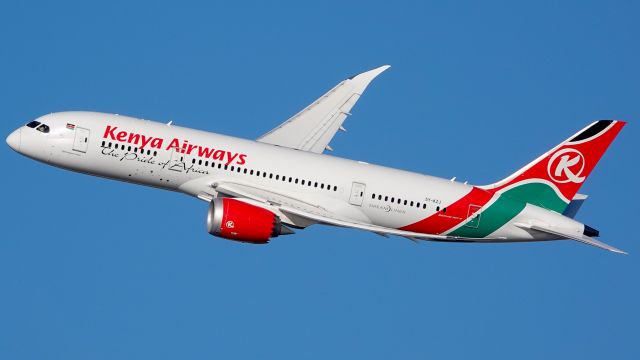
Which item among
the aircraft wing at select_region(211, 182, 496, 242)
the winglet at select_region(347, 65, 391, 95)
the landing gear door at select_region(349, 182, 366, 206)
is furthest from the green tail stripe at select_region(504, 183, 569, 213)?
the winglet at select_region(347, 65, 391, 95)

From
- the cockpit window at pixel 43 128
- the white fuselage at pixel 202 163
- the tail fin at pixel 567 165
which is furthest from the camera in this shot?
the tail fin at pixel 567 165

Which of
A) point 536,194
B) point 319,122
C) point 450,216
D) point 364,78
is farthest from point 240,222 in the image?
point 536,194

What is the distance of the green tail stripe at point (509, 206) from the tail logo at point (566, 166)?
0.92m

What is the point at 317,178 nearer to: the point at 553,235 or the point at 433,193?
the point at 433,193

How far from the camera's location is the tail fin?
70.2m

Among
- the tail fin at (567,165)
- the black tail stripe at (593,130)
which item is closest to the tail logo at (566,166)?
the tail fin at (567,165)

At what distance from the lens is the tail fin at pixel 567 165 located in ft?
230

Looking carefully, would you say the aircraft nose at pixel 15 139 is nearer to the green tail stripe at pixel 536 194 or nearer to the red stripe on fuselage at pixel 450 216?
the red stripe on fuselage at pixel 450 216

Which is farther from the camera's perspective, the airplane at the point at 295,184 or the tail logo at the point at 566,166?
the tail logo at the point at 566,166

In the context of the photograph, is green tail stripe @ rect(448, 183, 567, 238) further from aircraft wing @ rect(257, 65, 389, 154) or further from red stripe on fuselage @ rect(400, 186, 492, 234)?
aircraft wing @ rect(257, 65, 389, 154)

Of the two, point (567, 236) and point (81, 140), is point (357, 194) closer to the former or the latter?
point (567, 236)

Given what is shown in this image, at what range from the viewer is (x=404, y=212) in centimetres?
6800

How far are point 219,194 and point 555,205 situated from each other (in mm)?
20037

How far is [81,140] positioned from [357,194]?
624 inches
